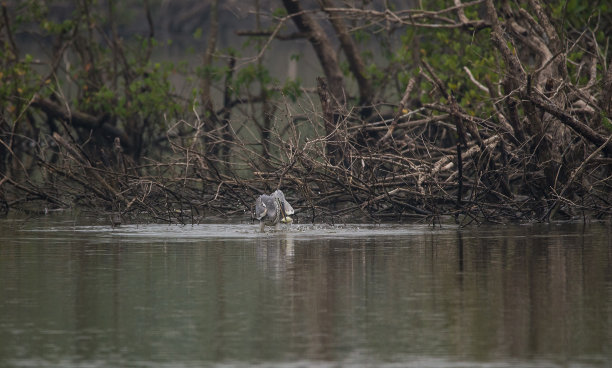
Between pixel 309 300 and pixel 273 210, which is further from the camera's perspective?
pixel 273 210

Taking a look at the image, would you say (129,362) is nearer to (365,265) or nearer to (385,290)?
(385,290)

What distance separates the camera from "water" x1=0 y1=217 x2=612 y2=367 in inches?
322

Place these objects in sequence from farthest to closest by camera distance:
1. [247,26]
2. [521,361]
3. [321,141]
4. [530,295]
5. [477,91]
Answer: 1. [247,26]
2. [477,91]
3. [321,141]
4. [530,295]
5. [521,361]

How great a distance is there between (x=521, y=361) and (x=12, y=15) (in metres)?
25.2

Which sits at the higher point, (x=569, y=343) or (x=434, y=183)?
(x=434, y=183)

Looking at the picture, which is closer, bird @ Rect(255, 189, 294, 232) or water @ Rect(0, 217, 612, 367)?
water @ Rect(0, 217, 612, 367)

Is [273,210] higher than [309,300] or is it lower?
higher

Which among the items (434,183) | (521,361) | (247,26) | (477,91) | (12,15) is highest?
(247,26)

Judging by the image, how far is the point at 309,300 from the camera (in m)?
10.3

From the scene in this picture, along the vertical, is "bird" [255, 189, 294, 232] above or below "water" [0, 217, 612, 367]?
above

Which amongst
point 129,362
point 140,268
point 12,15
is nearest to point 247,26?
point 12,15

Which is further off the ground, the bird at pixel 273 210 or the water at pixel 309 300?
the bird at pixel 273 210

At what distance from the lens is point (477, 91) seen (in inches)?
859

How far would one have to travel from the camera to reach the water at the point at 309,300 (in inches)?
322
